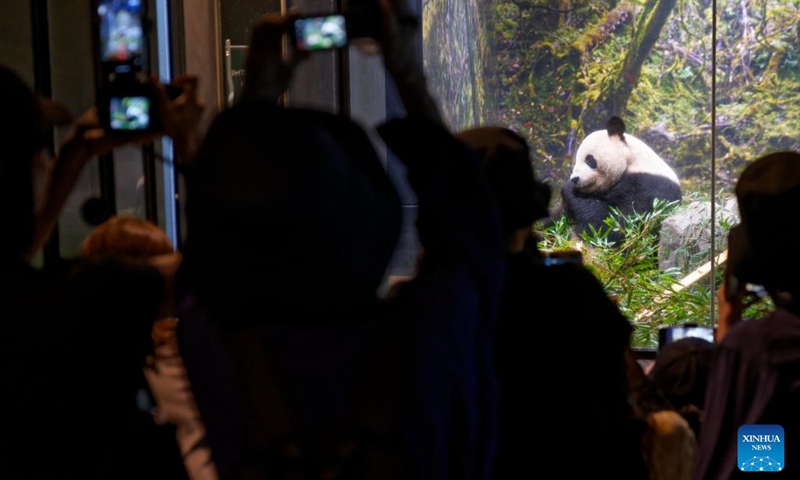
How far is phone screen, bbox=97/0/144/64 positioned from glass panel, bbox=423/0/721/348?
154 inches

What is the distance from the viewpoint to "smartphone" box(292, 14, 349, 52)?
122cm

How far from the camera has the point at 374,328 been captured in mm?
970

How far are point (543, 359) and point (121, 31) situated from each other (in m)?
0.99

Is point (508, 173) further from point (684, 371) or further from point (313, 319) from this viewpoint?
point (684, 371)

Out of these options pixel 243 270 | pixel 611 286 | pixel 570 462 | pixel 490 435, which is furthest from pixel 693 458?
pixel 611 286

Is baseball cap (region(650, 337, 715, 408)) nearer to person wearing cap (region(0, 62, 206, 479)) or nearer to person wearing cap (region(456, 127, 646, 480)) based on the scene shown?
person wearing cap (region(456, 127, 646, 480))

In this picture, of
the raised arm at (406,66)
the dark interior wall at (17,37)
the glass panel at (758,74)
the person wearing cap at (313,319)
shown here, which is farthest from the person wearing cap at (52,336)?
the glass panel at (758,74)

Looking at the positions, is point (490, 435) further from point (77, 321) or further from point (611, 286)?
point (611, 286)

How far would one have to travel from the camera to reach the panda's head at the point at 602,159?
18.0 feet

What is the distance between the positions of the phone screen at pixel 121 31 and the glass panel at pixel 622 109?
390 centimetres

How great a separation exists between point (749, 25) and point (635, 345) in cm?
200

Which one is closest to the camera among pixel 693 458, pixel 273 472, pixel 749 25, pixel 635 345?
pixel 273 472

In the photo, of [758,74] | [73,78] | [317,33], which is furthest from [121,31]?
[758,74]

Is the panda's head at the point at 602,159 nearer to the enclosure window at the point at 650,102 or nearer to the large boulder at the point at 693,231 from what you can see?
the enclosure window at the point at 650,102
